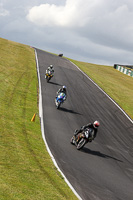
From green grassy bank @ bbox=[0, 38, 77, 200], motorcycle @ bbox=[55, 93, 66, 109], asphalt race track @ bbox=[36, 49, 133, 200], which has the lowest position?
asphalt race track @ bbox=[36, 49, 133, 200]

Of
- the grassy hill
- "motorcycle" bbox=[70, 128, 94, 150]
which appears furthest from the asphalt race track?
the grassy hill

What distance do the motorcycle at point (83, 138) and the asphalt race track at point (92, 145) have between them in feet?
1.28

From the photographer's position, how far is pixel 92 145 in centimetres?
1780

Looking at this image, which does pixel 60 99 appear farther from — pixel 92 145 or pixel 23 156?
pixel 23 156

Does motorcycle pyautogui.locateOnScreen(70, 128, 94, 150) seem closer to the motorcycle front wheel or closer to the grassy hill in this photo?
the motorcycle front wheel

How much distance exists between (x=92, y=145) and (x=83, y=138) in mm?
2331

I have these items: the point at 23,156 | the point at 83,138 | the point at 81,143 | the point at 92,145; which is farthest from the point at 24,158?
the point at 92,145

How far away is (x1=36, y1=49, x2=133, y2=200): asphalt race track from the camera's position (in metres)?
11.8

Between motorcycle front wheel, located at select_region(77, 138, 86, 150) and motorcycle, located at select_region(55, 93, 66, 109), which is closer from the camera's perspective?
motorcycle front wheel, located at select_region(77, 138, 86, 150)

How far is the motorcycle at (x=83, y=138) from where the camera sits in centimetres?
1552

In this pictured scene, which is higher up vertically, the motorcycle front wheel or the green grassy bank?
the green grassy bank

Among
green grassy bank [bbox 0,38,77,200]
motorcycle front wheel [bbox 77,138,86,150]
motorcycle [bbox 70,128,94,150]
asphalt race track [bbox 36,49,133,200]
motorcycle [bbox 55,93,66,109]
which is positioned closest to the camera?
green grassy bank [bbox 0,38,77,200]

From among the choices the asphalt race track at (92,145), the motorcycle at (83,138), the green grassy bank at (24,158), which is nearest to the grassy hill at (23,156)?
the green grassy bank at (24,158)

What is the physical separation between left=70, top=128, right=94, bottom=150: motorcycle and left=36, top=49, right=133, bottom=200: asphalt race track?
1.28 ft
